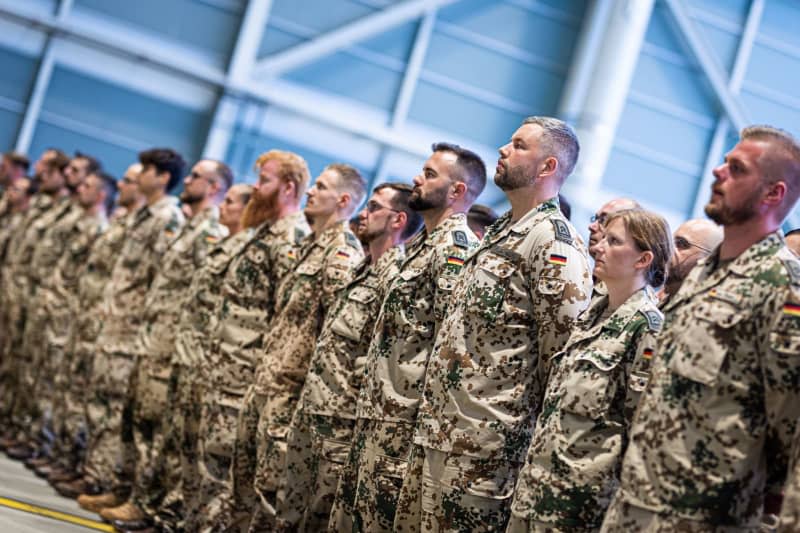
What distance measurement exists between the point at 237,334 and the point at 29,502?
144 centimetres

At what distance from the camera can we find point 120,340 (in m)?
5.75

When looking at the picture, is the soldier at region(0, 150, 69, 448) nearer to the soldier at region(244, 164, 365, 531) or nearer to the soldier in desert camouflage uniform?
the soldier in desert camouflage uniform

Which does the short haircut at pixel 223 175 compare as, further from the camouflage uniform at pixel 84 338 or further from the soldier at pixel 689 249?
Result: the soldier at pixel 689 249

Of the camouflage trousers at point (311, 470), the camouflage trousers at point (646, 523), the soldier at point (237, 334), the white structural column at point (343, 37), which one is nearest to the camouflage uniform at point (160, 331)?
the soldier at point (237, 334)

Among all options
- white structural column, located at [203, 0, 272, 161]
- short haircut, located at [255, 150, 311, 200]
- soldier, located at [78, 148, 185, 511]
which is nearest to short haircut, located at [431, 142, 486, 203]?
short haircut, located at [255, 150, 311, 200]

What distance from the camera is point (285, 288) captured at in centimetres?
450

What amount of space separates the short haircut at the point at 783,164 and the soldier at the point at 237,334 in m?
2.59

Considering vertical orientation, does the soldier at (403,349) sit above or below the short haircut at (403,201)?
below

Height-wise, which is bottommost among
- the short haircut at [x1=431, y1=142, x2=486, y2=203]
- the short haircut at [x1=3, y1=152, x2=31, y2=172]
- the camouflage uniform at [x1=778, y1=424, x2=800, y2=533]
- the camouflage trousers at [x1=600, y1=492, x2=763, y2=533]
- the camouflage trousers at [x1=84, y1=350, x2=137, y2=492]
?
the camouflage trousers at [x1=84, y1=350, x2=137, y2=492]

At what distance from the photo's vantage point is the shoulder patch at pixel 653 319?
2738 millimetres

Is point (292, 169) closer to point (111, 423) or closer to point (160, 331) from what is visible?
point (160, 331)

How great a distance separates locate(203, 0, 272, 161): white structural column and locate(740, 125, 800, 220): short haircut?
910 cm

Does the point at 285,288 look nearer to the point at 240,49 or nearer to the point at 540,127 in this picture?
the point at 540,127

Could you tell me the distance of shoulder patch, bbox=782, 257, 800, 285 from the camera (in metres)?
2.23
